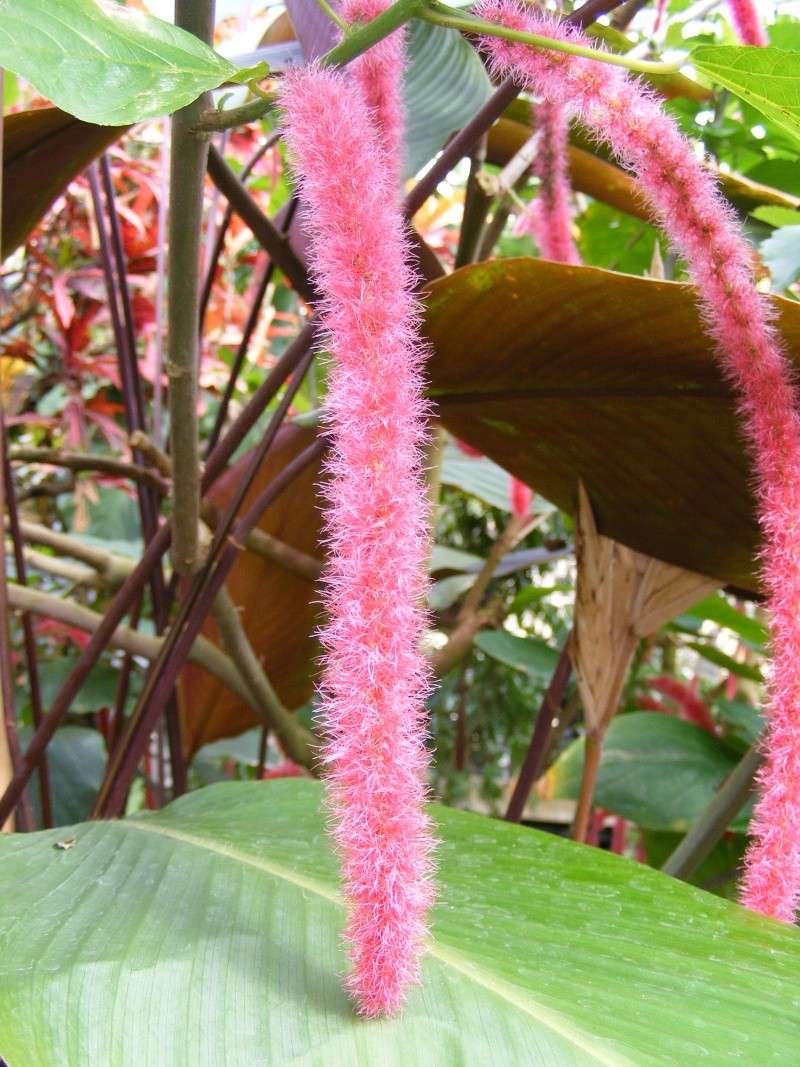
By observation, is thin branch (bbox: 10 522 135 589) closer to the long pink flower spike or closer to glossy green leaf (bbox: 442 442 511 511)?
glossy green leaf (bbox: 442 442 511 511)

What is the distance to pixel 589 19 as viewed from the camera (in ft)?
1.40

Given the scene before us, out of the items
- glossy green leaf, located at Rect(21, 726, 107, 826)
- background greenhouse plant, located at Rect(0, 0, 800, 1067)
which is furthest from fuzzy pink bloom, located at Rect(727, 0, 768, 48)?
glossy green leaf, located at Rect(21, 726, 107, 826)

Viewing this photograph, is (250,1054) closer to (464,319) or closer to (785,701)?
(785,701)

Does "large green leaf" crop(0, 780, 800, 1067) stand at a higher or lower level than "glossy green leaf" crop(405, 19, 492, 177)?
lower

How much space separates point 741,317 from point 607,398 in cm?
13

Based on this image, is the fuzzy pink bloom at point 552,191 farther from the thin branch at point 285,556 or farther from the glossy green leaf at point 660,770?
the glossy green leaf at point 660,770

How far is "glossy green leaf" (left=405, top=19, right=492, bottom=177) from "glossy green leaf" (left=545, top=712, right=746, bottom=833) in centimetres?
52

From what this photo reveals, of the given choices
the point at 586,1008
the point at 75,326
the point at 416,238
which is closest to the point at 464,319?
the point at 416,238

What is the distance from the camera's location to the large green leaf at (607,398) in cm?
40

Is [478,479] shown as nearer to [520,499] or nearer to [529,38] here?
[520,499]

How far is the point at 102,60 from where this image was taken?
0.26 metres

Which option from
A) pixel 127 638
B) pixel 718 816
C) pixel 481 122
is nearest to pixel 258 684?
pixel 127 638

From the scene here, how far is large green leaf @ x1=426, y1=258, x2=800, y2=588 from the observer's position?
1.31 feet

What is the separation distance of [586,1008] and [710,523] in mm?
306
